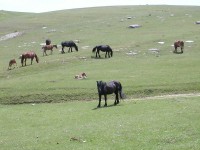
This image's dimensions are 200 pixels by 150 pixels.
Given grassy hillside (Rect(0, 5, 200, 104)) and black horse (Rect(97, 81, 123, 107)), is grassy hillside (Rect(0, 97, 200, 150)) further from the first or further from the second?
grassy hillside (Rect(0, 5, 200, 104))

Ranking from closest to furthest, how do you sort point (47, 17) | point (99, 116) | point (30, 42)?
point (99, 116)
point (30, 42)
point (47, 17)

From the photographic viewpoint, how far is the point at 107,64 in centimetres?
4706

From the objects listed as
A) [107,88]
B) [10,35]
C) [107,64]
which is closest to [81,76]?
[107,64]

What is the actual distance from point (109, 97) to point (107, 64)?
42.1 feet

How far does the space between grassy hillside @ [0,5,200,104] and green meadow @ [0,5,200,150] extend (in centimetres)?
9

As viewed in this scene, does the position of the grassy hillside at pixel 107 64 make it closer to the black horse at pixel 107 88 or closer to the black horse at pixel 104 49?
the black horse at pixel 104 49

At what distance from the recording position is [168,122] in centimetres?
2256

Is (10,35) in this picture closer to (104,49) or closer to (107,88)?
(104,49)

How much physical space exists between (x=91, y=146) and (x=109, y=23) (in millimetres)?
67404

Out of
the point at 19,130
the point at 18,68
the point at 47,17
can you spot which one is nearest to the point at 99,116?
the point at 19,130

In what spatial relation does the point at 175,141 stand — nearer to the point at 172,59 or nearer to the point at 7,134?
the point at 7,134

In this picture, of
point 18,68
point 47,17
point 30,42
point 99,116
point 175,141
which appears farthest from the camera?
point 47,17

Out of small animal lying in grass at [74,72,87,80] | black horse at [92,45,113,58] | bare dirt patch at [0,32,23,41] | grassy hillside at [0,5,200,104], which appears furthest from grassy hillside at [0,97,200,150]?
bare dirt patch at [0,32,23,41]

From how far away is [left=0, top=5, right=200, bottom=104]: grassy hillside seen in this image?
35969 mm
